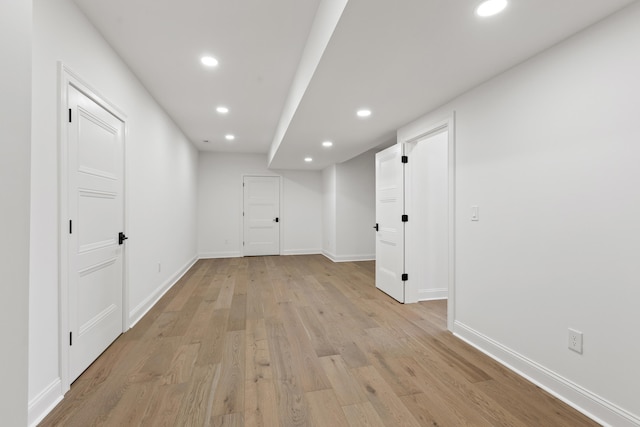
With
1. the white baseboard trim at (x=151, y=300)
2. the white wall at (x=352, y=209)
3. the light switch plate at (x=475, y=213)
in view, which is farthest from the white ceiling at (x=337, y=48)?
the white wall at (x=352, y=209)

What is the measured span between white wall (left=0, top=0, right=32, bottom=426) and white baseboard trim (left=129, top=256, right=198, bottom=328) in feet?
7.29

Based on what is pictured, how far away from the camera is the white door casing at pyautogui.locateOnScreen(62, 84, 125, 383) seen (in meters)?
1.84

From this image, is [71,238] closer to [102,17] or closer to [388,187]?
[102,17]

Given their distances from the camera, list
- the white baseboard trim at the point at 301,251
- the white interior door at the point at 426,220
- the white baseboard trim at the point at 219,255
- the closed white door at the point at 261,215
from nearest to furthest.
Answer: the white interior door at the point at 426,220 < the white baseboard trim at the point at 219,255 < the closed white door at the point at 261,215 < the white baseboard trim at the point at 301,251

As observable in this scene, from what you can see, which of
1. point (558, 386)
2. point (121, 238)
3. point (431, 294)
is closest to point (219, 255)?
point (121, 238)

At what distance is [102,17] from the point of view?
2004 mm

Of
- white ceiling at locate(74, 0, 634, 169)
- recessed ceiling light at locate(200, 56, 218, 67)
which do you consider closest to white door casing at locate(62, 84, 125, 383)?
white ceiling at locate(74, 0, 634, 169)

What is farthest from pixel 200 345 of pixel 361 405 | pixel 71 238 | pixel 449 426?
pixel 449 426

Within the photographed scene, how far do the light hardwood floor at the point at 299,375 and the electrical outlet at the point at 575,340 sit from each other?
1.15ft

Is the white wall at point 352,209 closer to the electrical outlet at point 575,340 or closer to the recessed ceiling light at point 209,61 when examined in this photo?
the recessed ceiling light at point 209,61

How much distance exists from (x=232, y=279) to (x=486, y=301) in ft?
12.2

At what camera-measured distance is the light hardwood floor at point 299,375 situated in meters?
1.57

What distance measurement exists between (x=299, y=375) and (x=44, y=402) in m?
1.46

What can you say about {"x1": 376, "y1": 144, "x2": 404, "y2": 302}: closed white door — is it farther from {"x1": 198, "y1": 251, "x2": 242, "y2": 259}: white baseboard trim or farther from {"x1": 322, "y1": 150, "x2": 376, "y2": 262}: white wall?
{"x1": 198, "y1": 251, "x2": 242, "y2": 259}: white baseboard trim
